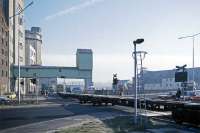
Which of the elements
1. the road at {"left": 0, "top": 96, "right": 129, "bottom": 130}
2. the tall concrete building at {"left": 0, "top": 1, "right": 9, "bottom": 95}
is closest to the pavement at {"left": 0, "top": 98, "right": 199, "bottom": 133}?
the road at {"left": 0, "top": 96, "right": 129, "bottom": 130}

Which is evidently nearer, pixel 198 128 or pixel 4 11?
pixel 198 128

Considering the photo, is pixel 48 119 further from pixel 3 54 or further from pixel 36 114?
pixel 3 54

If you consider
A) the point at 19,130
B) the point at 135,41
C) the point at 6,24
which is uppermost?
the point at 6,24

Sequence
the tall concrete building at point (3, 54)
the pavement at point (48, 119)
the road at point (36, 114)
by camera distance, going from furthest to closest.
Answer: the tall concrete building at point (3, 54)
the road at point (36, 114)
the pavement at point (48, 119)

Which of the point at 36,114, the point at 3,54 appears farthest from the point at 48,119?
the point at 3,54

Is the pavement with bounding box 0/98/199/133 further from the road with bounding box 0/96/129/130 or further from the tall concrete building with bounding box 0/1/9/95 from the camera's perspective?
the tall concrete building with bounding box 0/1/9/95

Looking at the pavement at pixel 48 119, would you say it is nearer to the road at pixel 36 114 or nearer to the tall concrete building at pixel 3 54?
the road at pixel 36 114

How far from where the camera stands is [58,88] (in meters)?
170

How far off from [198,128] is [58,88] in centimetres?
14706

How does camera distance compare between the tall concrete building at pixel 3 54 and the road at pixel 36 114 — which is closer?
the road at pixel 36 114

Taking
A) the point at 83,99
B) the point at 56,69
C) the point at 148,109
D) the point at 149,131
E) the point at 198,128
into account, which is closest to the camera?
the point at 149,131

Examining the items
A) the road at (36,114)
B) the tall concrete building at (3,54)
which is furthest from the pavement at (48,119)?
the tall concrete building at (3,54)

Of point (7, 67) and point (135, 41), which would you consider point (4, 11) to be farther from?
point (135, 41)

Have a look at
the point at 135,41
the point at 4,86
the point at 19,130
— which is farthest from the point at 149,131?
the point at 4,86
